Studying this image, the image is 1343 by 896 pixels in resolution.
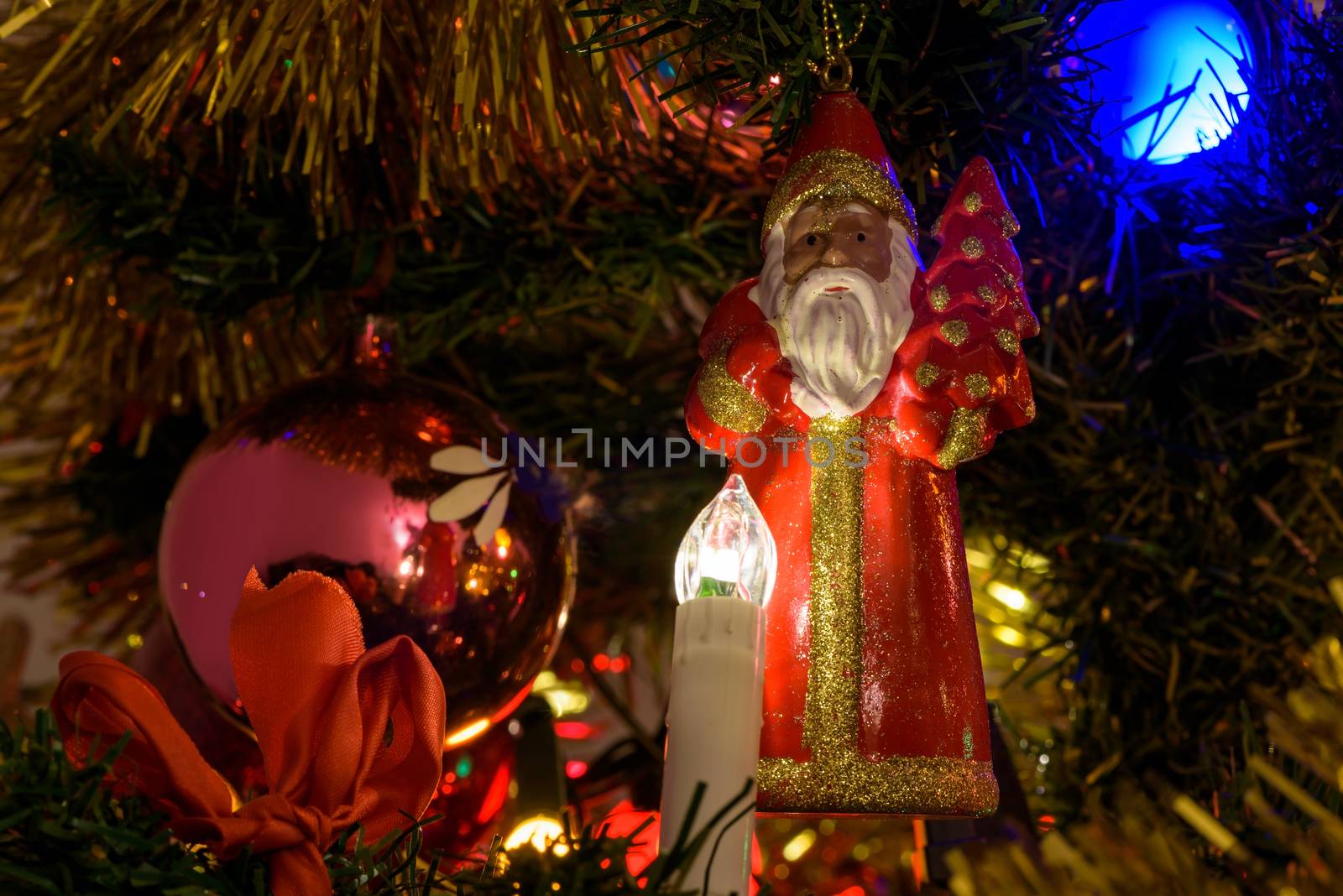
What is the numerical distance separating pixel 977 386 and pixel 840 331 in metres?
0.06

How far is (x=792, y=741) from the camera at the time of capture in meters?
0.48

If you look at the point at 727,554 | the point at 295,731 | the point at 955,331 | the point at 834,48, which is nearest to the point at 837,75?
the point at 834,48

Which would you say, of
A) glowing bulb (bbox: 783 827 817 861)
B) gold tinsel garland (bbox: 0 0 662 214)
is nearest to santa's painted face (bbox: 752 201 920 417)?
gold tinsel garland (bbox: 0 0 662 214)

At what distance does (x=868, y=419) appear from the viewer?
51cm

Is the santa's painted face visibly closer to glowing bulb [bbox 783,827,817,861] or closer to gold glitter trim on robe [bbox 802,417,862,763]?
gold glitter trim on robe [bbox 802,417,862,763]

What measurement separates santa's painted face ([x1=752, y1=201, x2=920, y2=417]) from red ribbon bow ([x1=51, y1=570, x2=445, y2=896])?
0.21m

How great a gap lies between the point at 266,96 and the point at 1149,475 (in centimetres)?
46

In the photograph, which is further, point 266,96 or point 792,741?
point 266,96

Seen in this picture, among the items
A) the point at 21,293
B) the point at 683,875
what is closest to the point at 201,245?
the point at 21,293

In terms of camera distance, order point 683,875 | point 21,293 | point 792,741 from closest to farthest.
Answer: point 683,875, point 792,741, point 21,293

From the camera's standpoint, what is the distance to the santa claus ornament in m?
0.49

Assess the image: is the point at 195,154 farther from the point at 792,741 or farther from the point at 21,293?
the point at 792,741

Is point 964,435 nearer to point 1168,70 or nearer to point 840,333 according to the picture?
point 840,333

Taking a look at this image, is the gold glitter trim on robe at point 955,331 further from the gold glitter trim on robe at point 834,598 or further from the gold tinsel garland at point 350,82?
the gold tinsel garland at point 350,82
